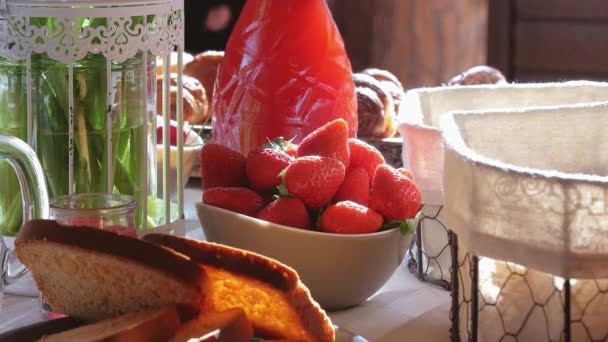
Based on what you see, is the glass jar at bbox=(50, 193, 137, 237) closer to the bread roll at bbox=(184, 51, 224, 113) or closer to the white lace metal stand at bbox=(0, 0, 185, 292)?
the white lace metal stand at bbox=(0, 0, 185, 292)

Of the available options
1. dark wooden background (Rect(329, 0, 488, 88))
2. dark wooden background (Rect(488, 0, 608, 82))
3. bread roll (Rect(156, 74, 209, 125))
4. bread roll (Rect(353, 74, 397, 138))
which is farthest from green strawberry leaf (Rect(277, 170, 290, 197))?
dark wooden background (Rect(329, 0, 488, 88))

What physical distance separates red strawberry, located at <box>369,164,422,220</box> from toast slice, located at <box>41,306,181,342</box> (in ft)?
0.80

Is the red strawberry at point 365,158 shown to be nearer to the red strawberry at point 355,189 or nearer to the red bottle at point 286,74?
the red strawberry at point 355,189

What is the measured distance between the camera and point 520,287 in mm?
671

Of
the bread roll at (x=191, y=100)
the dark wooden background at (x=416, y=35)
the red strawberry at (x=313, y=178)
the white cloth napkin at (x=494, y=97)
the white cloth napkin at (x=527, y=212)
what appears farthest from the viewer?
the dark wooden background at (x=416, y=35)

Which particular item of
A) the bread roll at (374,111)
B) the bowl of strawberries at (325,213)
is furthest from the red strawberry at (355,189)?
the bread roll at (374,111)

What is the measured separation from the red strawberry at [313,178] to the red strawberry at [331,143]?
2 cm

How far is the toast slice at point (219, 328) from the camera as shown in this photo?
0.62 meters

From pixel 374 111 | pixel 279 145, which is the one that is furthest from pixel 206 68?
pixel 279 145

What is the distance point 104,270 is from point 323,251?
21 centimetres

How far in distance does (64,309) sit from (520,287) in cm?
34

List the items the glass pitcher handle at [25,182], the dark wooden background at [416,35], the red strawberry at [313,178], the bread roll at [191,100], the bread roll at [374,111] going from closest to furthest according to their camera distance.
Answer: the glass pitcher handle at [25,182]
the red strawberry at [313,178]
the bread roll at [374,111]
the bread roll at [191,100]
the dark wooden background at [416,35]

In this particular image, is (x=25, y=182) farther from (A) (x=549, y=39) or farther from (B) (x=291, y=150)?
(A) (x=549, y=39)

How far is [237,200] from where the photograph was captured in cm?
86
